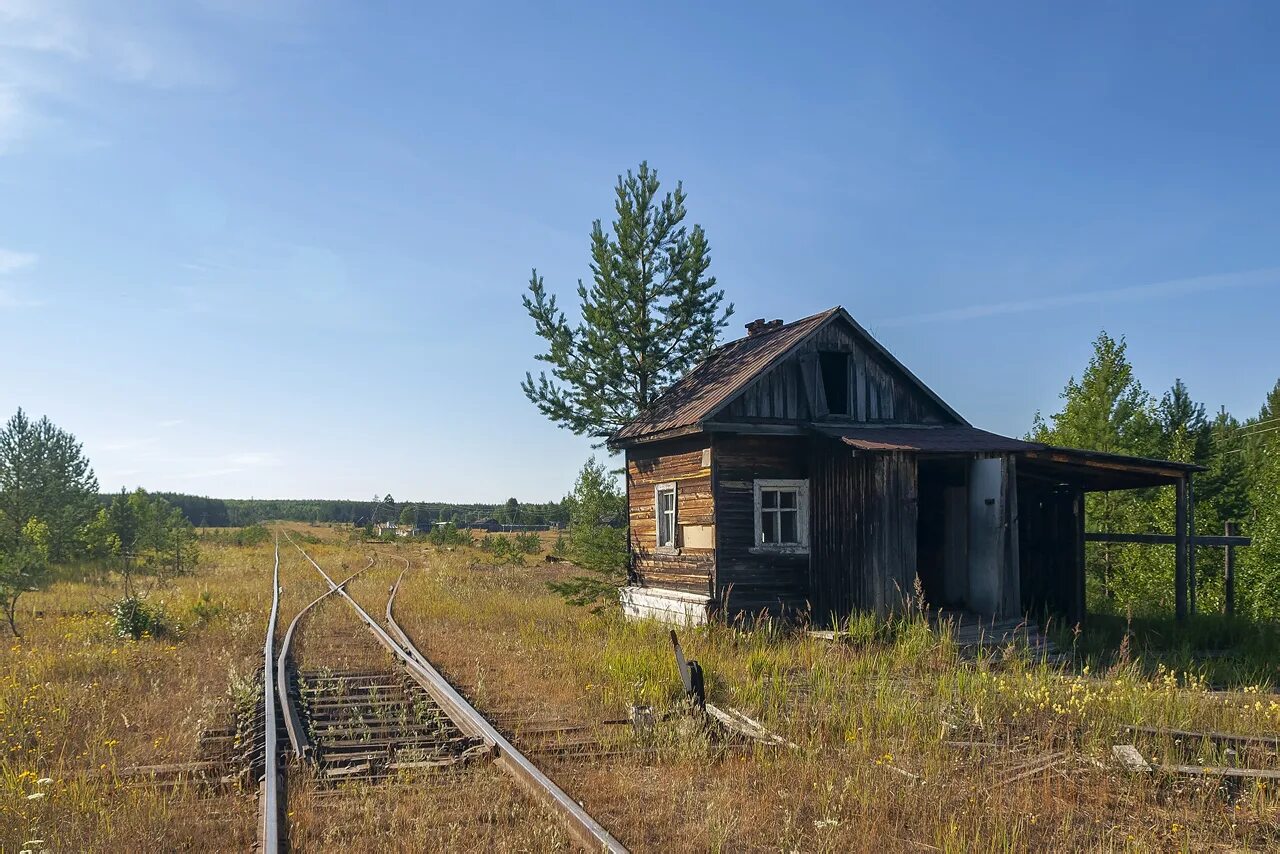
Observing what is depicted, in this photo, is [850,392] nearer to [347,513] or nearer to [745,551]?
[745,551]

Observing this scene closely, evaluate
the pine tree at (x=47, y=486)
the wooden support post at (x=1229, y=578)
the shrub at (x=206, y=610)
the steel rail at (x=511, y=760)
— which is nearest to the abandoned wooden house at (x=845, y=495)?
the wooden support post at (x=1229, y=578)

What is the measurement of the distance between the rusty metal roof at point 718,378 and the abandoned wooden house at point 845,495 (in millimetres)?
71

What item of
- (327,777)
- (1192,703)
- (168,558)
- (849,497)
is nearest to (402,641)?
(327,777)

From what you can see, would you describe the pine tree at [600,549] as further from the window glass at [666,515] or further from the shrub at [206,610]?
the shrub at [206,610]

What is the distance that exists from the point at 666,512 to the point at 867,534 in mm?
4659

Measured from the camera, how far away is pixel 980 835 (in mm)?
4961

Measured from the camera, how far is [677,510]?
51.1 ft

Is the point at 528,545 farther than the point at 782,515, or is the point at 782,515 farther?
the point at 528,545

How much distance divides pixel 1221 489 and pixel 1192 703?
30.3 metres

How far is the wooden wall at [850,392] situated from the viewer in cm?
1455

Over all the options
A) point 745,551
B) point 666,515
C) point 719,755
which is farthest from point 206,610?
point 719,755

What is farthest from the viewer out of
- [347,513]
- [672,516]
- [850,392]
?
[347,513]

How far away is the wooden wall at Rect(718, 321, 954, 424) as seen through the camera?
14547 millimetres

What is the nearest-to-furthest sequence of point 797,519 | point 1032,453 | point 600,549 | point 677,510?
point 1032,453 → point 797,519 → point 677,510 → point 600,549
